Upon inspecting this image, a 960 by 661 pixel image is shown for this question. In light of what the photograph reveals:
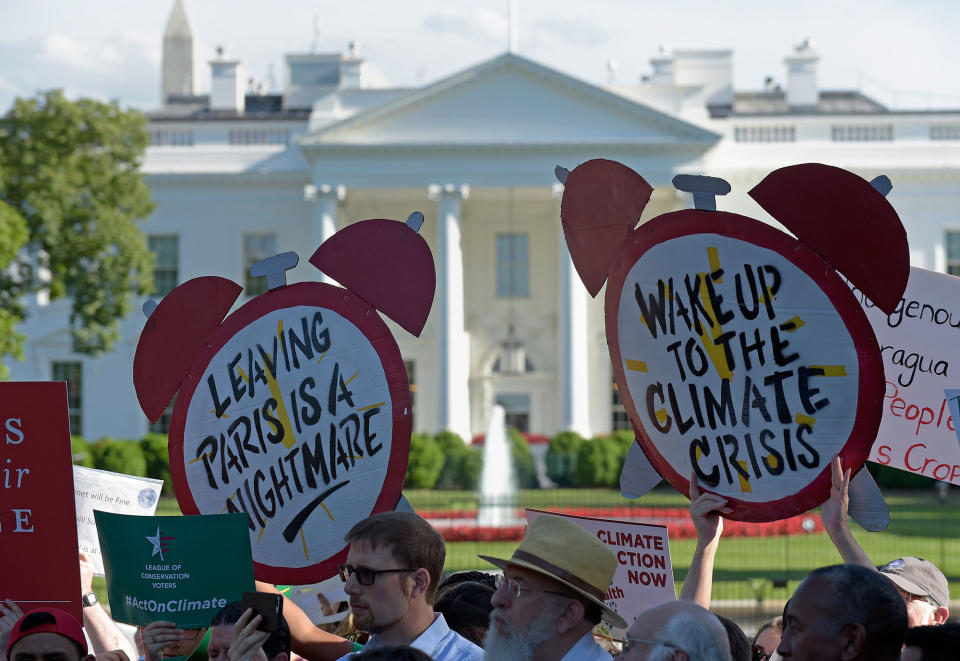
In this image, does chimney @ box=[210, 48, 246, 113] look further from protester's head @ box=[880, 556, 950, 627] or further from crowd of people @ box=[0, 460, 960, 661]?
protester's head @ box=[880, 556, 950, 627]

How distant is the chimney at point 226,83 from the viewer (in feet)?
152

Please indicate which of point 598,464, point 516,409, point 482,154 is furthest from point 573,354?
point 482,154

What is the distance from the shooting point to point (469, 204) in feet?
136

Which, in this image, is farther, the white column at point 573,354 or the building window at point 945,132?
the building window at point 945,132

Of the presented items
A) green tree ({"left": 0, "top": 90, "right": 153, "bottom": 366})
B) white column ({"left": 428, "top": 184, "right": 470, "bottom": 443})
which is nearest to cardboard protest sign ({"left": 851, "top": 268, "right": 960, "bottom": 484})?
green tree ({"left": 0, "top": 90, "right": 153, "bottom": 366})

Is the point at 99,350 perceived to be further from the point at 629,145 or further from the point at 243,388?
the point at 243,388

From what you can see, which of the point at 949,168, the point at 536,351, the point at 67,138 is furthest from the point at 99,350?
the point at 949,168

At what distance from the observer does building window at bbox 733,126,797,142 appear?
41219 mm

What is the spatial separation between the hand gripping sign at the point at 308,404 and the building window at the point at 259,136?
123ft

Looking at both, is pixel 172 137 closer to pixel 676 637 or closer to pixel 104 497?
pixel 104 497

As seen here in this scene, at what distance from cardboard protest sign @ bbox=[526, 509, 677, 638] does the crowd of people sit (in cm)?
45

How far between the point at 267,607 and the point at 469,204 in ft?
125

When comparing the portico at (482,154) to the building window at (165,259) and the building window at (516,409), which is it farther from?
the building window at (165,259)

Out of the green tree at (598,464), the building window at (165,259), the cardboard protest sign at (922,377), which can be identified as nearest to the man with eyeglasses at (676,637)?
the cardboard protest sign at (922,377)
